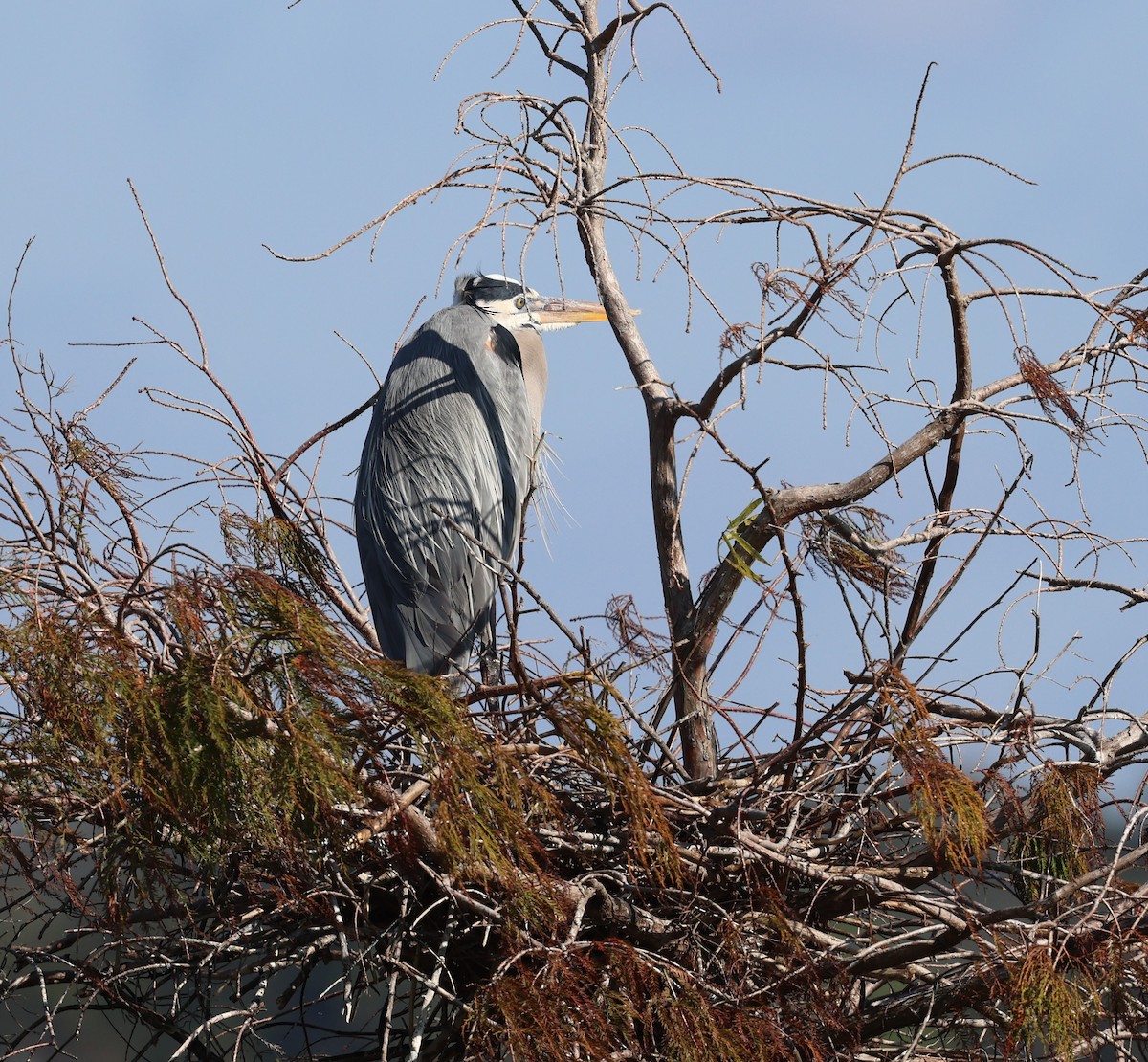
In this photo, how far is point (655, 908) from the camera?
2053 mm

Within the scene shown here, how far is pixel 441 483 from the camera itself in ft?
10.1

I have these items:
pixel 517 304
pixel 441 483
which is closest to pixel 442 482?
pixel 441 483

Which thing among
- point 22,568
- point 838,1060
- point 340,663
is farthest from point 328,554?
point 838,1060

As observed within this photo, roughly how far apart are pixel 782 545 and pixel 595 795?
1.67 ft

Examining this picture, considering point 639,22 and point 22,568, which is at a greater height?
point 639,22

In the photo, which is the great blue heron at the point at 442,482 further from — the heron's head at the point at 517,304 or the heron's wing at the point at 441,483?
the heron's head at the point at 517,304

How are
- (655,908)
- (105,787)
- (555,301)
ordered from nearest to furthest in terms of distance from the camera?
(105,787) → (655,908) → (555,301)

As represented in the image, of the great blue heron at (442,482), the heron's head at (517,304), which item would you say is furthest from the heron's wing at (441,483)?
the heron's head at (517,304)

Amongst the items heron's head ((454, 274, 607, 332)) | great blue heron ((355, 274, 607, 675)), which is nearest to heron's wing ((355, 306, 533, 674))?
great blue heron ((355, 274, 607, 675))

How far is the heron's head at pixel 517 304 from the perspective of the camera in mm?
3617

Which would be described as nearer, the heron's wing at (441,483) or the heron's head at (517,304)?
the heron's wing at (441,483)

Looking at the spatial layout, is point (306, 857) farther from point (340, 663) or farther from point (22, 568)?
point (22, 568)

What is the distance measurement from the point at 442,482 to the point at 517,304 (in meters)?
0.77

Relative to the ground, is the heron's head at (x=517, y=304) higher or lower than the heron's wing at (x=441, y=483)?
higher
